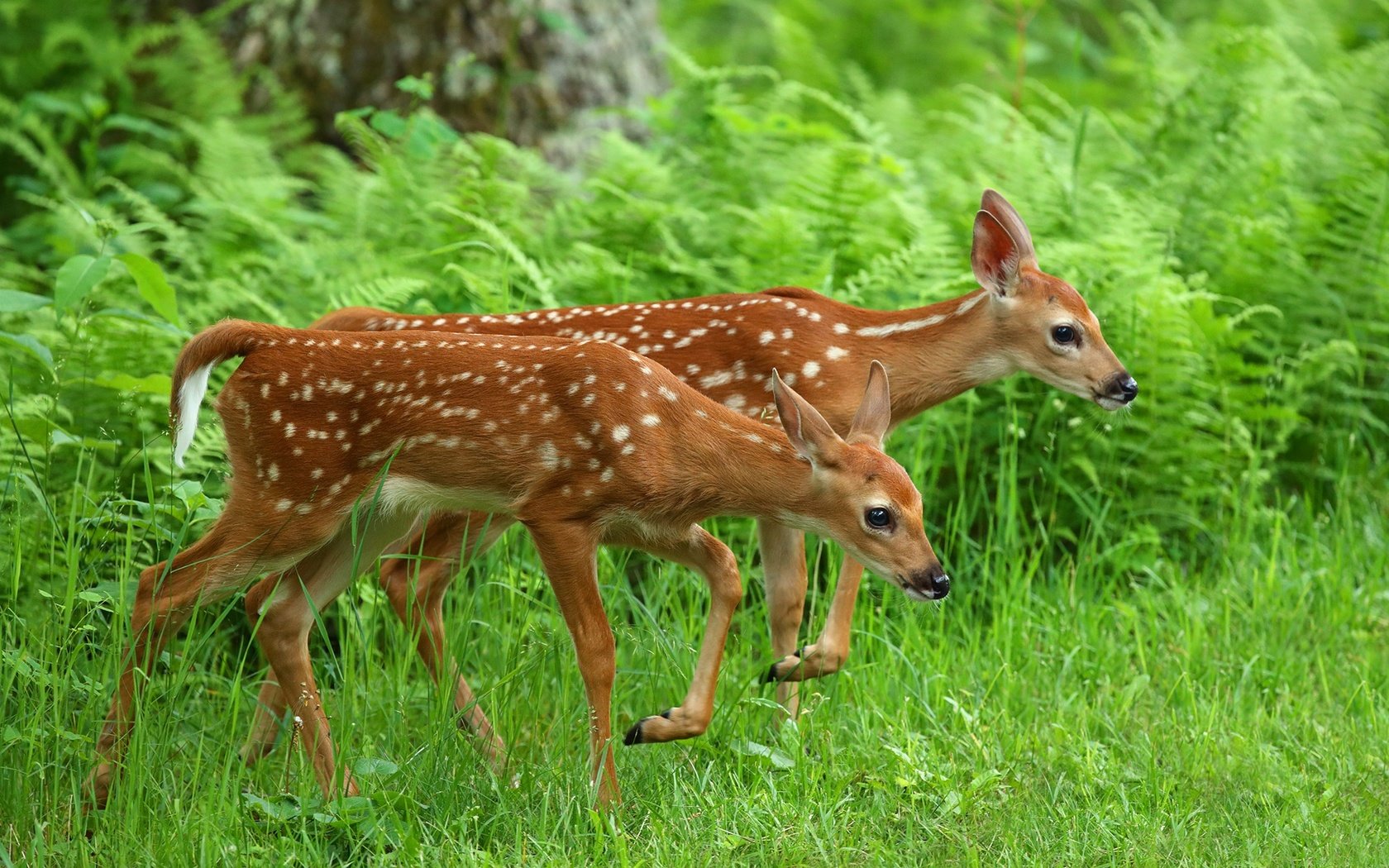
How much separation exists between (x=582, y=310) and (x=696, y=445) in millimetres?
963

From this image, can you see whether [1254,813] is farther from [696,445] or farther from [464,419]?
[464,419]

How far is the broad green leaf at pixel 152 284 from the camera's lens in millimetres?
4734

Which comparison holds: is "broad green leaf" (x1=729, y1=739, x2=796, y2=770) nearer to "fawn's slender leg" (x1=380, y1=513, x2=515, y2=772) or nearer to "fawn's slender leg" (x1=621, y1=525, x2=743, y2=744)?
"fawn's slender leg" (x1=621, y1=525, x2=743, y2=744)

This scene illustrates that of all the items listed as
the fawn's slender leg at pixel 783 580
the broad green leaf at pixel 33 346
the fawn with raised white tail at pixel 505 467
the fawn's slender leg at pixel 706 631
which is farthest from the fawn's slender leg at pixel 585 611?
the broad green leaf at pixel 33 346

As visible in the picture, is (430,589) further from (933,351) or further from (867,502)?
(933,351)

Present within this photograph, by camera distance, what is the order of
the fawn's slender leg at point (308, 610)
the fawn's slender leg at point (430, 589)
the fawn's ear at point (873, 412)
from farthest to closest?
the fawn's slender leg at point (430, 589)
the fawn's ear at point (873, 412)
the fawn's slender leg at point (308, 610)

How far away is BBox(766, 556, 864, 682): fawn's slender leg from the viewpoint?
491cm

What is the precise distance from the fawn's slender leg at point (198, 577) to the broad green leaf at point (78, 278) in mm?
820

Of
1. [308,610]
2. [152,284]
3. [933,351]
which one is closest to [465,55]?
[152,284]

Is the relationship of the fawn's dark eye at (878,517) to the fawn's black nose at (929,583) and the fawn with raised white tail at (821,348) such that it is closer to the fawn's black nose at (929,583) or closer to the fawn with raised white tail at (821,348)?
the fawn's black nose at (929,583)

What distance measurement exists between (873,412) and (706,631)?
80cm

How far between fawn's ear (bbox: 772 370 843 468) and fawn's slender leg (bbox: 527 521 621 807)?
63 centimetres

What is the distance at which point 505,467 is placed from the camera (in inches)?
169

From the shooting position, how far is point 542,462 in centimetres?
427
